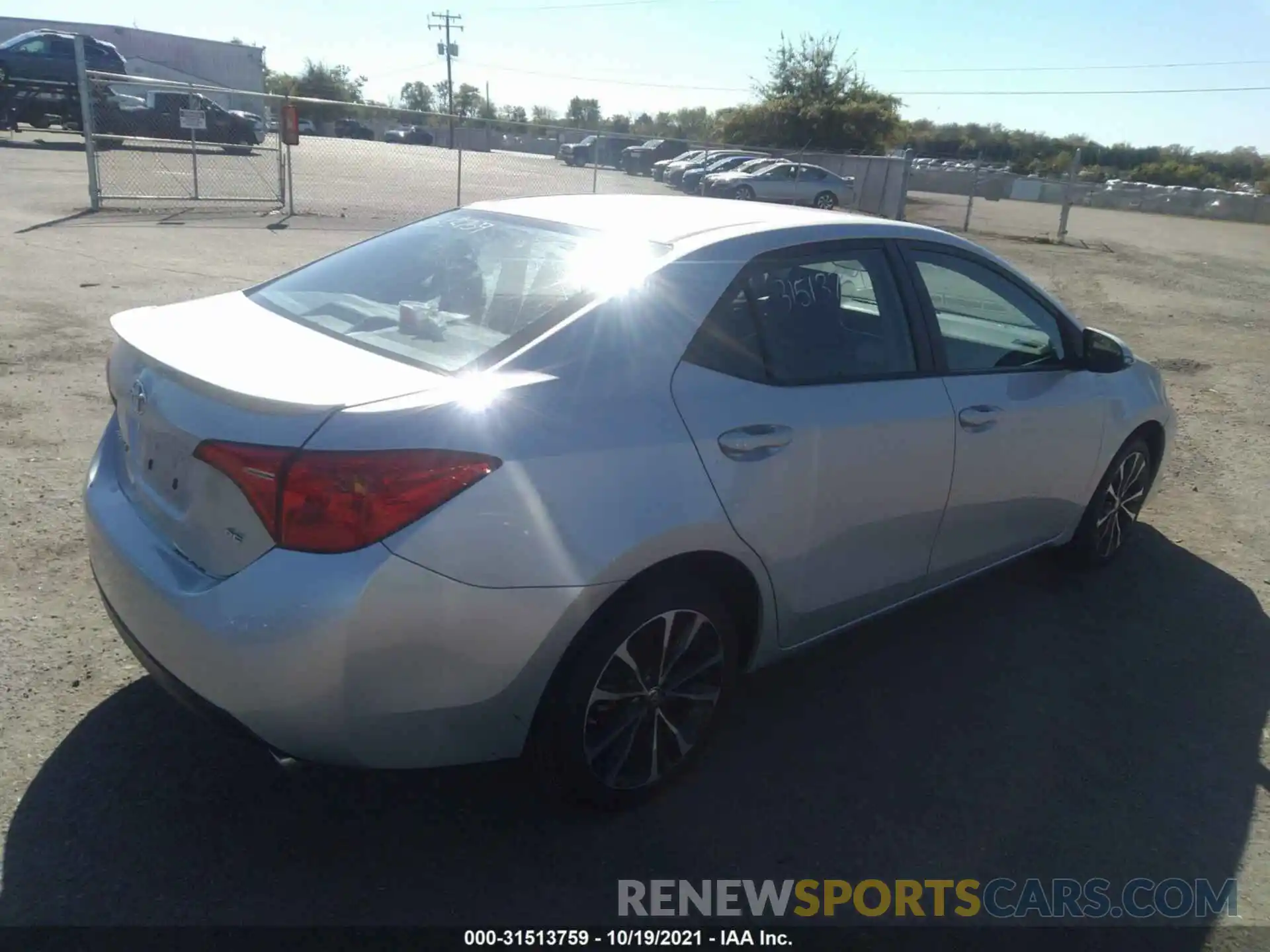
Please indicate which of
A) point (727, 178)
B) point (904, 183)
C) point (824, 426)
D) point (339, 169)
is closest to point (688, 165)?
point (727, 178)

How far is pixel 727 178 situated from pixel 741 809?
81.1ft

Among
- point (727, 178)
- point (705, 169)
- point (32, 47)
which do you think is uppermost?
point (32, 47)

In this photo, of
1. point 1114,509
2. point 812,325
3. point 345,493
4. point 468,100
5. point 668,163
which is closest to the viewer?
point 345,493

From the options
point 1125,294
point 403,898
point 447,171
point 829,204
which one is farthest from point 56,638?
point 829,204

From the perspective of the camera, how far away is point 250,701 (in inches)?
91.8

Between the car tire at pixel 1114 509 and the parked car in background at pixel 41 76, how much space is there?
102ft

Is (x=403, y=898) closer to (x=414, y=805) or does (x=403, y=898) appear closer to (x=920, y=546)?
(x=414, y=805)

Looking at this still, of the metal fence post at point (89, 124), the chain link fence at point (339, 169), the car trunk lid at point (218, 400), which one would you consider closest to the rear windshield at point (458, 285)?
the car trunk lid at point (218, 400)

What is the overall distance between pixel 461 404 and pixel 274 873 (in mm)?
1318

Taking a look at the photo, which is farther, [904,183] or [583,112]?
[583,112]

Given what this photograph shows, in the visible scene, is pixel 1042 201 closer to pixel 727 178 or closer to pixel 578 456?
pixel 727 178

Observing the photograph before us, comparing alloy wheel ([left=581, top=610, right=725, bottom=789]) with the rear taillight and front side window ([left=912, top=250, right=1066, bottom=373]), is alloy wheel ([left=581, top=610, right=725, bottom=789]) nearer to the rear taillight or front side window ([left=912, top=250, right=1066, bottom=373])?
the rear taillight

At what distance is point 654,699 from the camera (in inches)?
113

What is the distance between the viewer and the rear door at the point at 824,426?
9.43 ft
